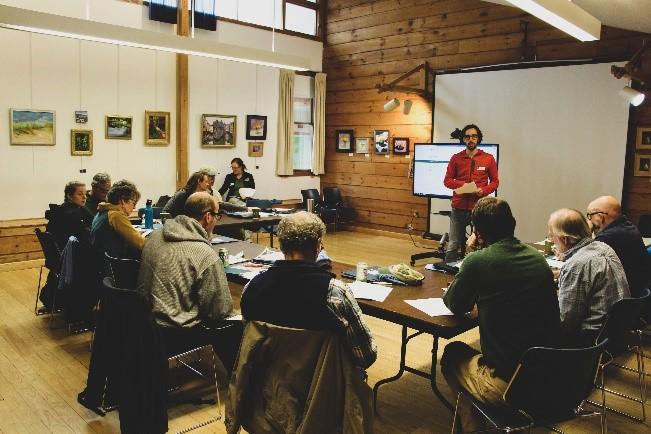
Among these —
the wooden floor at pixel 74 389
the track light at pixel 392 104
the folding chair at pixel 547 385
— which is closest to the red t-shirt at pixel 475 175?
the wooden floor at pixel 74 389

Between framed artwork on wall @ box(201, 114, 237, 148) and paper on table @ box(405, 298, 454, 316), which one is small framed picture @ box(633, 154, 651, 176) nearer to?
paper on table @ box(405, 298, 454, 316)

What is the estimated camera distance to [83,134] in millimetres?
7574

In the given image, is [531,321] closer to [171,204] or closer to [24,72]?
[171,204]

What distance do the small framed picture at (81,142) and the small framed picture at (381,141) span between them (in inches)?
174

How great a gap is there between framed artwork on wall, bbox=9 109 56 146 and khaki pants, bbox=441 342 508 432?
617cm

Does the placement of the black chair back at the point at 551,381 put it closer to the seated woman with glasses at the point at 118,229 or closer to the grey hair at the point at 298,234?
the grey hair at the point at 298,234

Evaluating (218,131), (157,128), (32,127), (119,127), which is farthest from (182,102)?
(32,127)

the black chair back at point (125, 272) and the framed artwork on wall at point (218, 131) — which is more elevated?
the framed artwork on wall at point (218, 131)

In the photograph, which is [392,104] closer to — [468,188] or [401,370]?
[468,188]

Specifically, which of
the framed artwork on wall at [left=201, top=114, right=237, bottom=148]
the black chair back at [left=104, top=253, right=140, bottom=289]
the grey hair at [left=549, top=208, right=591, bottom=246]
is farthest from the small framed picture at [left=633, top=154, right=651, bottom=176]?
the black chair back at [left=104, top=253, right=140, bottom=289]

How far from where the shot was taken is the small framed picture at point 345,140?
33.6 feet

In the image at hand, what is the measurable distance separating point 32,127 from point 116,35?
2.61 metres

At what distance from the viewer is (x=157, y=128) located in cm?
830

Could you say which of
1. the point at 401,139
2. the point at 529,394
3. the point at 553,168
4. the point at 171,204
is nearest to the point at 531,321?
the point at 529,394
